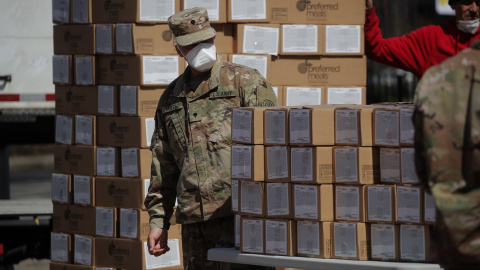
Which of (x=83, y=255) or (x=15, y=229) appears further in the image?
(x=15, y=229)

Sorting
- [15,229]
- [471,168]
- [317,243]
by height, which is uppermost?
[471,168]

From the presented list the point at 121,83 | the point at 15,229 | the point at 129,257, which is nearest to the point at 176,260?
the point at 129,257

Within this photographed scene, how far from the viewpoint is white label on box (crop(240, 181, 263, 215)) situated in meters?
4.43

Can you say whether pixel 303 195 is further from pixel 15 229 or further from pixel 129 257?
pixel 15 229

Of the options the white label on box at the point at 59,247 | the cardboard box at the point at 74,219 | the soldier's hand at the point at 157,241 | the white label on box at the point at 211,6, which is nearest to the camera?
the soldier's hand at the point at 157,241

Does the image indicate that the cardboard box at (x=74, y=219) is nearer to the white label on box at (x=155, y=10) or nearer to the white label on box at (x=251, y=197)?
the white label on box at (x=155, y=10)

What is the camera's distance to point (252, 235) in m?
4.48

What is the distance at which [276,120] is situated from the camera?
4.38m

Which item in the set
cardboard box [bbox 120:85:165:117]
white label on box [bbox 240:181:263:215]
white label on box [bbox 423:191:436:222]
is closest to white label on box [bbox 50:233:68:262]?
cardboard box [bbox 120:85:165:117]

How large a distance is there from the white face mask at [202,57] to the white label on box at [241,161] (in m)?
0.59

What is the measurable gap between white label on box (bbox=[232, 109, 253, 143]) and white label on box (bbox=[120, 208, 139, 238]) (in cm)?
208

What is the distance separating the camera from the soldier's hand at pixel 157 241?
5.07 m

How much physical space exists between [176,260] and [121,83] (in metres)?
1.24

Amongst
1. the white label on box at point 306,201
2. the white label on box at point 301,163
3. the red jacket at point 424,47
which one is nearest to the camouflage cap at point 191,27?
the white label on box at point 301,163
